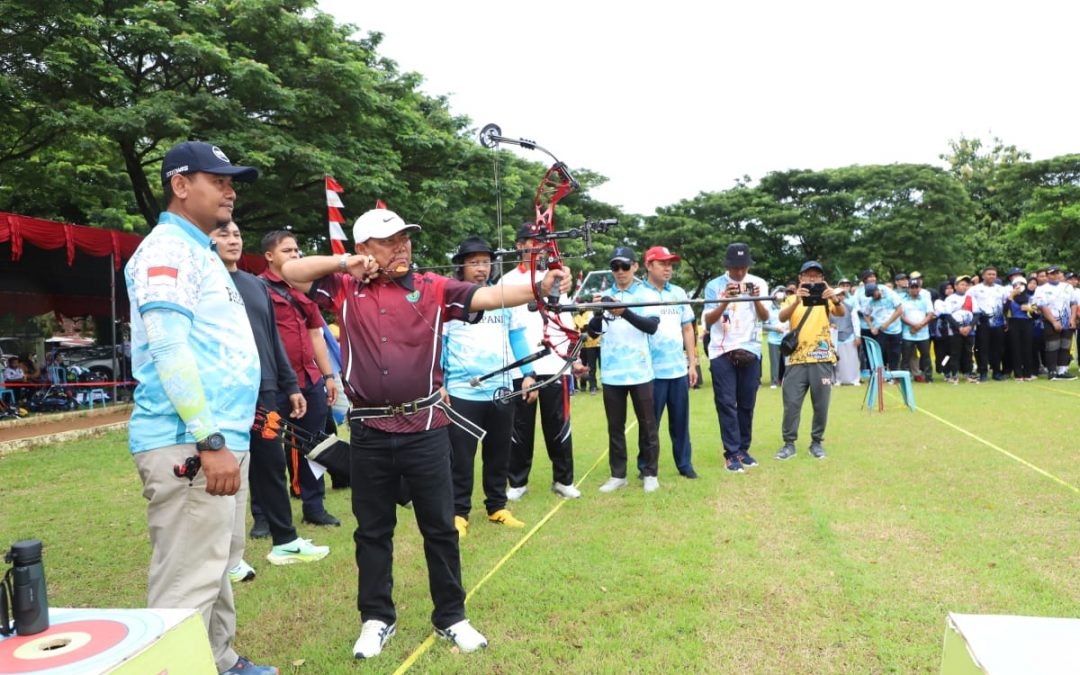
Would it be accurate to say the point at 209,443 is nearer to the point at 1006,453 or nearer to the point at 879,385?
the point at 1006,453

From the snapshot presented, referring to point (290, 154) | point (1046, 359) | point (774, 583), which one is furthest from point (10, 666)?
point (1046, 359)

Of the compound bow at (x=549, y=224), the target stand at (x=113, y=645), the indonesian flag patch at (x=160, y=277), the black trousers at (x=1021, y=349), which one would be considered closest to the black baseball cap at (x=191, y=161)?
the indonesian flag patch at (x=160, y=277)

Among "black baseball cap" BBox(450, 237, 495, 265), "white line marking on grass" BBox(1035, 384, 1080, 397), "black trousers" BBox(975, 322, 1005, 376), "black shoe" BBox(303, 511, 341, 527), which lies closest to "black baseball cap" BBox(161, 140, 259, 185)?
→ "black baseball cap" BBox(450, 237, 495, 265)

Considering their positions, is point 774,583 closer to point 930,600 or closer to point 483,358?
point 930,600

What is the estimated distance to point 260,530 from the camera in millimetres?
5129

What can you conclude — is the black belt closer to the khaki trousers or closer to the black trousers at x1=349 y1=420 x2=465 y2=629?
the black trousers at x1=349 y1=420 x2=465 y2=629

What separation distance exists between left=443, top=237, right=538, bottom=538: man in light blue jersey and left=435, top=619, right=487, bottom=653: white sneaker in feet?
5.46

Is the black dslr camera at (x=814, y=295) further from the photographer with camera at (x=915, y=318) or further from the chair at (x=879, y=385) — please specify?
the photographer with camera at (x=915, y=318)

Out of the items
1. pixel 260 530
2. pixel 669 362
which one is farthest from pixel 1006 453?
pixel 260 530

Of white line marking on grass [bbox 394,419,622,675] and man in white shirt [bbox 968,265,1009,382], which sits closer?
white line marking on grass [bbox 394,419,622,675]

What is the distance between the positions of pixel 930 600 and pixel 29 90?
52.0 ft

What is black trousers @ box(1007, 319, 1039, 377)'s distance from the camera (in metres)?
13.1

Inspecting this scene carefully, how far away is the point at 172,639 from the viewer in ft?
5.92

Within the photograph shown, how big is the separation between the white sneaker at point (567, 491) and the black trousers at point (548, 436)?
40 millimetres
